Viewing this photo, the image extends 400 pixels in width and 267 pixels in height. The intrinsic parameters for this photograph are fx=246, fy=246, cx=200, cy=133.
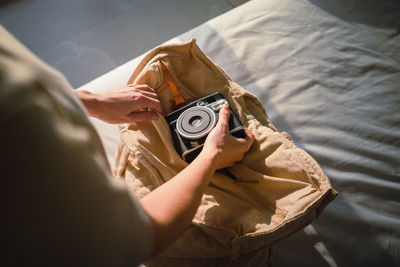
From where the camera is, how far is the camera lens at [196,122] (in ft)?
1.91

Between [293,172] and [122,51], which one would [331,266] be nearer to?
[293,172]

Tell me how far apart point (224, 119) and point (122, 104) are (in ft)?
0.82

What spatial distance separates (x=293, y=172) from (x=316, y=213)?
100mm

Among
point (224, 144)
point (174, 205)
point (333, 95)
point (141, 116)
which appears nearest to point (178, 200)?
point (174, 205)

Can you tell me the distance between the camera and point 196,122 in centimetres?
61

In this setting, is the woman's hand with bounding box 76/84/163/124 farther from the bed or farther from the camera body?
the bed

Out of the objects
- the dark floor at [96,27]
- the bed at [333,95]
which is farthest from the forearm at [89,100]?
the dark floor at [96,27]

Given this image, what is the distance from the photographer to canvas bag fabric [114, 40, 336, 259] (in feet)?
1.72

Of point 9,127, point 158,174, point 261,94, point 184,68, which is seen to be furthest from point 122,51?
point 9,127

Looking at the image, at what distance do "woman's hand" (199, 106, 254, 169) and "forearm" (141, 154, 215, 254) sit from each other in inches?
2.8

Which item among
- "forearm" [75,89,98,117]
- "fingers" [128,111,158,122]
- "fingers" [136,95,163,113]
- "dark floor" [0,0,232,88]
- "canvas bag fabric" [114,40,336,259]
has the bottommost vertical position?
"canvas bag fabric" [114,40,336,259]

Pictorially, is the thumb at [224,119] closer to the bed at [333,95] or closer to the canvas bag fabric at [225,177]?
the canvas bag fabric at [225,177]

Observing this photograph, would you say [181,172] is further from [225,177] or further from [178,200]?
[225,177]

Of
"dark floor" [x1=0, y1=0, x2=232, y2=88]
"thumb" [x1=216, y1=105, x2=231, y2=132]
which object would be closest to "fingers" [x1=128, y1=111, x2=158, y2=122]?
"thumb" [x1=216, y1=105, x2=231, y2=132]
